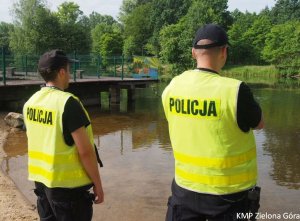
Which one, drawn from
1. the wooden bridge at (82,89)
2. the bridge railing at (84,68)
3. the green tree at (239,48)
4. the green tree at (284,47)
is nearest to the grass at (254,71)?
the green tree at (284,47)

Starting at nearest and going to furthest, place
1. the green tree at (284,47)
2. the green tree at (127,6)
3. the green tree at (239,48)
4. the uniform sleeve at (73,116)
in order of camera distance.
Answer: the uniform sleeve at (73,116)
the green tree at (284,47)
the green tree at (239,48)
the green tree at (127,6)

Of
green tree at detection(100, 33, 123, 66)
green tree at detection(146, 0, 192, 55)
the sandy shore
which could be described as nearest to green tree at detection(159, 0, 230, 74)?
green tree at detection(146, 0, 192, 55)

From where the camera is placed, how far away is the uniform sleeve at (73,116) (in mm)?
2637

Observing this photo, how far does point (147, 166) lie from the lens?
8.68 metres

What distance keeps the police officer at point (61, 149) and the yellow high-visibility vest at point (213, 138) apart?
705mm

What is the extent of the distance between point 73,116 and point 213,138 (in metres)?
0.96

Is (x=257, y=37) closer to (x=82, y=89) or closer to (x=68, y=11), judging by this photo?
(x=68, y=11)

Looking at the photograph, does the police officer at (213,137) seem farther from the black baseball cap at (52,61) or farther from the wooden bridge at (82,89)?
the wooden bridge at (82,89)

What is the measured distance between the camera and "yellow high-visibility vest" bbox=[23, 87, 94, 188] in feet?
8.89

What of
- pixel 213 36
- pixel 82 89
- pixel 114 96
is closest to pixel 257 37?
pixel 114 96

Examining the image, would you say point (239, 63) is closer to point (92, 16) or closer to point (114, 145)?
point (114, 145)

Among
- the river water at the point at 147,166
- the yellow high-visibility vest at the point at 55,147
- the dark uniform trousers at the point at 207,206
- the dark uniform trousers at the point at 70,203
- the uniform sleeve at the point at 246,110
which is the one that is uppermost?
the uniform sleeve at the point at 246,110

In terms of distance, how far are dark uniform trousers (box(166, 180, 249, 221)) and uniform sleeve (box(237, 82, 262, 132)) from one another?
0.43 m

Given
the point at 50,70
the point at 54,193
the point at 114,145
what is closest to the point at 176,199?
Answer: the point at 54,193
